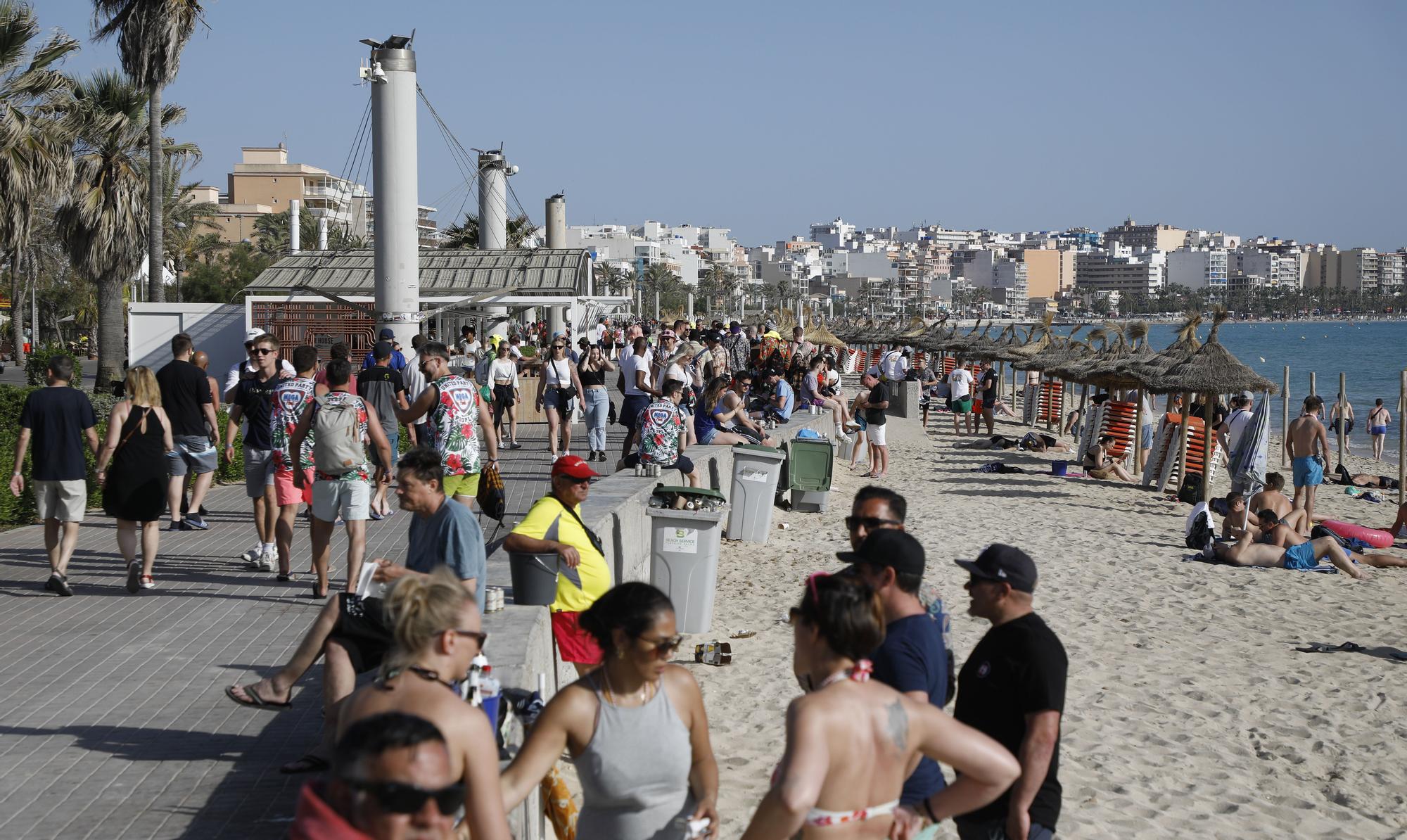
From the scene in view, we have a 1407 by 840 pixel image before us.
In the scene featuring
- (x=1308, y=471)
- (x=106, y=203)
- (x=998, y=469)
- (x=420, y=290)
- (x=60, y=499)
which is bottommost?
(x=998, y=469)

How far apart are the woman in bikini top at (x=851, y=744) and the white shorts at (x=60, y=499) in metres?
6.68

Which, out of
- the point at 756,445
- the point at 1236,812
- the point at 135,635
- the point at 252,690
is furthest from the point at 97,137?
the point at 1236,812

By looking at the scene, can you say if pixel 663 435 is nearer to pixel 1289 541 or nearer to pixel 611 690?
A: pixel 1289 541

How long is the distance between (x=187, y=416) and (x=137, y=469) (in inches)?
65.2

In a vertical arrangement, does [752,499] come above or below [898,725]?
below

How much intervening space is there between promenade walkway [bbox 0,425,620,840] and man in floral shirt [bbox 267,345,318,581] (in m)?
0.35

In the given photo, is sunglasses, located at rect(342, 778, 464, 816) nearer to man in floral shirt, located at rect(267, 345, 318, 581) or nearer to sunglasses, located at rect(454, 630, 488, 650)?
sunglasses, located at rect(454, 630, 488, 650)

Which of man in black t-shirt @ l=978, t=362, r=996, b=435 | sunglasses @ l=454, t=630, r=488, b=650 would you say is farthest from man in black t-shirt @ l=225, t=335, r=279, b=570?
man in black t-shirt @ l=978, t=362, r=996, b=435

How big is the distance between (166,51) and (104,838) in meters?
25.7

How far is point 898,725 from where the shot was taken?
298 cm

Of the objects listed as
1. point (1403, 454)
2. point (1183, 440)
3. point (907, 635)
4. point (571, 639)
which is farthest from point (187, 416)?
point (1403, 454)

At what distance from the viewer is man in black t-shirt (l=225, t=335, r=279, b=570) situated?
29.8ft

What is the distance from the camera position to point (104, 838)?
4480 millimetres

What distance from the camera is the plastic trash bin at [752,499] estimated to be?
12.3 m
